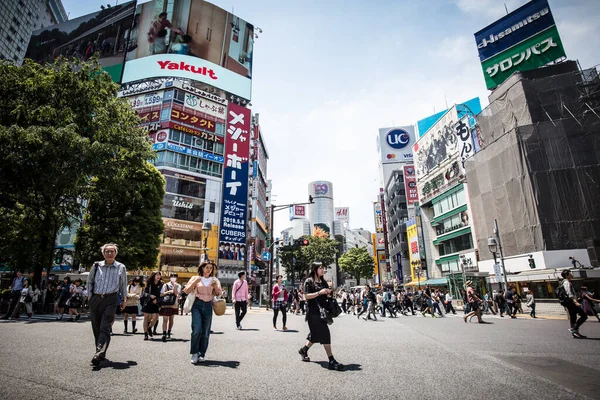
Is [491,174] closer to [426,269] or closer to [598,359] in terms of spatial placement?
[426,269]

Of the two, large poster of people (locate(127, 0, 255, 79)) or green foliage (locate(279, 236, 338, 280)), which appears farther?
green foliage (locate(279, 236, 338, 280))

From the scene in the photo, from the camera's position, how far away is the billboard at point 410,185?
4556 centimetres

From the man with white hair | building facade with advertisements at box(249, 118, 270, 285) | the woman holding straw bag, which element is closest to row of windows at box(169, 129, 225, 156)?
building facade with advertisements at box(249, 118, 270, 285)

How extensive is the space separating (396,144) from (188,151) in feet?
163

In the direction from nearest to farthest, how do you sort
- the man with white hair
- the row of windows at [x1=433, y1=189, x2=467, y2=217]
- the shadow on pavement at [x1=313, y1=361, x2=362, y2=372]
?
the shadow on pavement at [x1=313, y1=361, x2=362, y2=372] → the man with white hair → the row of windows at [x1=433, y1=189, x2=467, y2=217]

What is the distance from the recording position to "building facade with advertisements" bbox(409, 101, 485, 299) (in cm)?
3148

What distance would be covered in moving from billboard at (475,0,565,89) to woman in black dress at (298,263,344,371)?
30.0 meters

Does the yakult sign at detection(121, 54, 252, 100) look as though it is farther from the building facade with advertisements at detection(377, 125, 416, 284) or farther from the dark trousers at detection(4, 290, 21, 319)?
the dark trousers at detection(4, 290, 21, 319)

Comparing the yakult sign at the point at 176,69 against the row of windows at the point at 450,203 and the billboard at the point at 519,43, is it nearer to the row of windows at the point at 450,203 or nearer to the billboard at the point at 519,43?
the billboard at the point at 519,43

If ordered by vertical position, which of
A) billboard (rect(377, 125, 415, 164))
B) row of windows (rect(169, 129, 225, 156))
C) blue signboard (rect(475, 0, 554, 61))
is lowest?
row of windows (rect(169, 129, 225, 156))

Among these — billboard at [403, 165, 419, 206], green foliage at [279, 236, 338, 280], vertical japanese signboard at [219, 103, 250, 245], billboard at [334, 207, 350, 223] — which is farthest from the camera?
billboard at [334, 207, 350, 223]

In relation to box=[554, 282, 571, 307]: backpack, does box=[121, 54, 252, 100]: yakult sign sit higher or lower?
higher

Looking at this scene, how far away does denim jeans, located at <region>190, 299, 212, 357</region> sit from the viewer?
179 inches

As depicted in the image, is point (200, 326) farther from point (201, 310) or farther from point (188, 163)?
point (188, 163)
